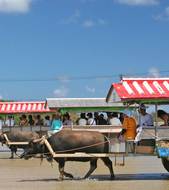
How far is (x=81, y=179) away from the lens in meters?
16.1

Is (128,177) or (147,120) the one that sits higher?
(147,120)

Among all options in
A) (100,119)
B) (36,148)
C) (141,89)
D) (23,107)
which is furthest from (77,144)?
(23,107)

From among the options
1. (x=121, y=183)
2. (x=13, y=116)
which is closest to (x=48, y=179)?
(x=121, y=183)

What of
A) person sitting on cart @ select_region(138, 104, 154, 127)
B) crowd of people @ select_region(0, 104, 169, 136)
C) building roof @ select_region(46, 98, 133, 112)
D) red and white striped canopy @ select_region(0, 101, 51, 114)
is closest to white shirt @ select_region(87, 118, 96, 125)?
crowd of people @ select_region(0, 104, 169, 136)

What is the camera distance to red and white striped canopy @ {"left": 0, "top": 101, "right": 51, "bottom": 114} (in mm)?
37703

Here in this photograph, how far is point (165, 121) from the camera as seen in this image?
16.3 m

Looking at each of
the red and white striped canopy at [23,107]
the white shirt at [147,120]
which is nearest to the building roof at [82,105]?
the red and white striped canopy at [23,107]

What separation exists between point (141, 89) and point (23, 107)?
2384 cm

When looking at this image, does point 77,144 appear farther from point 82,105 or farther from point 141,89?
point 82,105

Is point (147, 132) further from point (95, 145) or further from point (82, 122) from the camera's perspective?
point (82, 122)

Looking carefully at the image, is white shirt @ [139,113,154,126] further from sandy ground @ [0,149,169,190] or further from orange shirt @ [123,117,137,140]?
sandy ground @ [0,149,169,190]

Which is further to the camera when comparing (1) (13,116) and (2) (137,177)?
(1) (13,116)

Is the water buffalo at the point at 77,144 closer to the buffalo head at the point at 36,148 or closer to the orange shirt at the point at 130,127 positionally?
the buffalo head at the point at 36,148

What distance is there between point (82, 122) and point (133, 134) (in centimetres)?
1239
